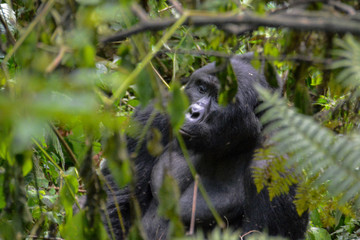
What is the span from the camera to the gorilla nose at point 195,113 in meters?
2.82

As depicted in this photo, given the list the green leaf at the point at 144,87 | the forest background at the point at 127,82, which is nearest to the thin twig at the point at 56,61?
the forest background at the point at 127,82

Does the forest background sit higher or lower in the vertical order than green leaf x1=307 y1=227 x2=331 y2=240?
higher

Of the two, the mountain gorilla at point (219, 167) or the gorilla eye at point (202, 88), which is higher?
the gorilla eye at point (202, 88)

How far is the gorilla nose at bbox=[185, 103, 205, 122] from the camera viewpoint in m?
2.82

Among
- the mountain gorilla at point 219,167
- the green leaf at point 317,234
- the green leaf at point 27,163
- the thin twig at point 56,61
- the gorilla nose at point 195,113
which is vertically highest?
the thin twig at point 56,61

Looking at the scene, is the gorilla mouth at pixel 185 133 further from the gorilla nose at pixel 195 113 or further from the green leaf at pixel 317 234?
the green leaf at pixel 317 234

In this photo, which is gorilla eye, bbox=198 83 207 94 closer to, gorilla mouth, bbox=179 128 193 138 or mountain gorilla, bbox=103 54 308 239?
mountain gorilla, bbox=103 54 308 239

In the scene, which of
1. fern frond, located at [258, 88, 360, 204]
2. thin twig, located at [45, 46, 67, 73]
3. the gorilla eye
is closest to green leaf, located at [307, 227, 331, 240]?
the gorilla eye

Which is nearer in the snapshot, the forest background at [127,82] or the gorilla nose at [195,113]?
the forest background at [127,82]

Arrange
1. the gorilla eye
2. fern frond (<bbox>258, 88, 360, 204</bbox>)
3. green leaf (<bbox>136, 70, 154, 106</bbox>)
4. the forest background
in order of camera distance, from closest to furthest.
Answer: the forest background, green leaf (<bbox>136, 70, 154, 106</bbox>), fern frond (<bbox>258, 88, 360, 204</bbox>), the gorilla eye

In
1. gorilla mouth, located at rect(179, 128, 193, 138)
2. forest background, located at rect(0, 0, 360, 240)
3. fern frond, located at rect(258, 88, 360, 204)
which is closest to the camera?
forest background, located at rect(0, 0, 360, 240)

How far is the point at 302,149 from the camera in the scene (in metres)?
1.42

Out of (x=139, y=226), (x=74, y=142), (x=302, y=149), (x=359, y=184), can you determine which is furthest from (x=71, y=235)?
(x=74, y=142)

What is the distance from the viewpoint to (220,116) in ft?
9.63
